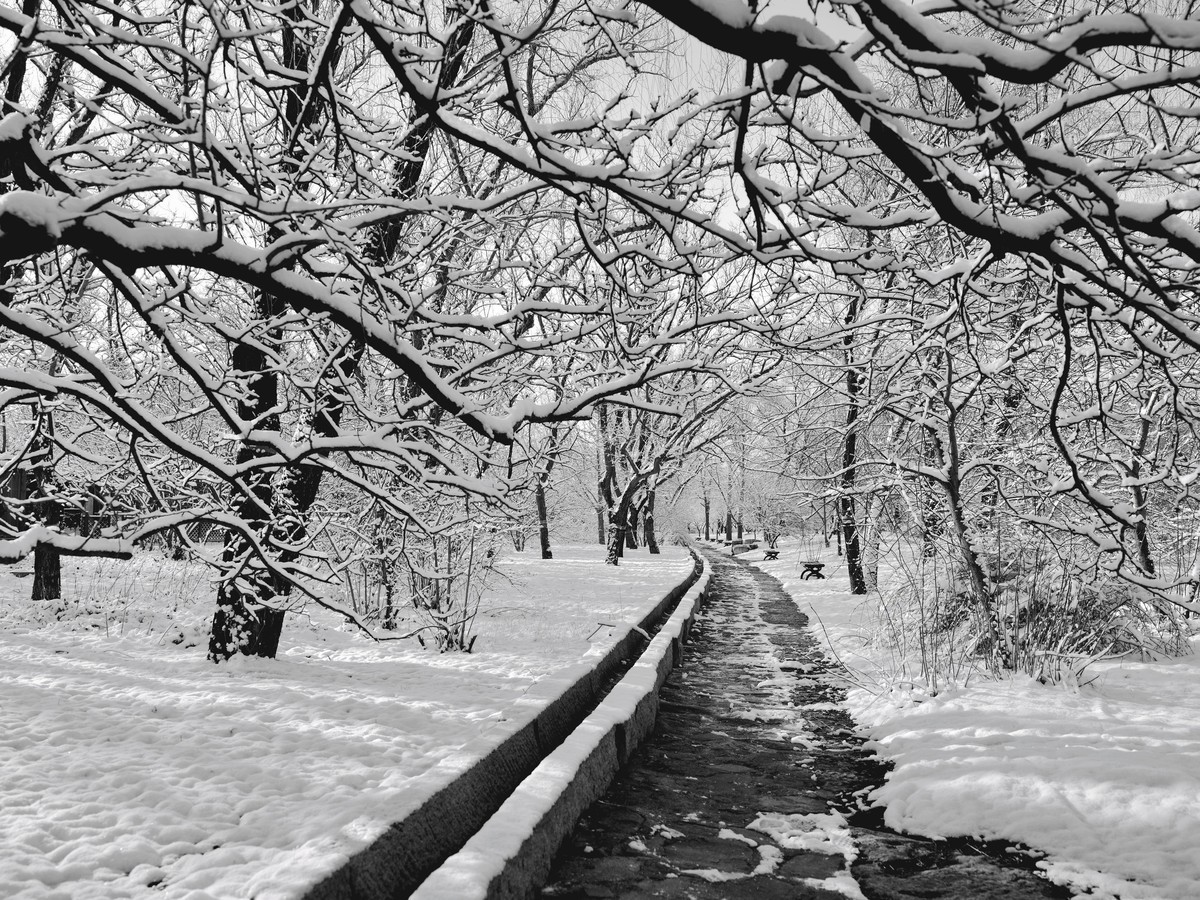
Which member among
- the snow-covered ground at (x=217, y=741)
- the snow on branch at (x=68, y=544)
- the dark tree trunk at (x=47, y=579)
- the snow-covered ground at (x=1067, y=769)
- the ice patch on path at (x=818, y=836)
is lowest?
the ice patch on path at (x=818, y=836)

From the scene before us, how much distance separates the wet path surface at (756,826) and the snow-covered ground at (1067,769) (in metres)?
0.21

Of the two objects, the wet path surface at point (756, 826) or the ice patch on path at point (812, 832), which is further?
the ice patch on path at point (812, 832)

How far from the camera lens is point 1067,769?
468cm

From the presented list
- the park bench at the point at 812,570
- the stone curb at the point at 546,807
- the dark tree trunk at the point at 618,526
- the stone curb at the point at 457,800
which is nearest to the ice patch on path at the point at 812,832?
the stone curb at the point at 546,807

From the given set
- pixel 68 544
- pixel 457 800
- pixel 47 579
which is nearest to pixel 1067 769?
pixel 457 800

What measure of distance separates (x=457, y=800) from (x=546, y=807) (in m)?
0.52

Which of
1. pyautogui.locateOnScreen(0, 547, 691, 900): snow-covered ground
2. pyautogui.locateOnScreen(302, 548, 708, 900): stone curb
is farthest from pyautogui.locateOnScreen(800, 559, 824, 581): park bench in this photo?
pyautogui.locateOnScreen(302, 548, 708, 900): stone curb

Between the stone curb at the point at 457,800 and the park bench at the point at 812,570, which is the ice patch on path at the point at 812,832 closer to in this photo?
the stone curb at the point at 457,800

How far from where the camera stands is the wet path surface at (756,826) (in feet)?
12.4

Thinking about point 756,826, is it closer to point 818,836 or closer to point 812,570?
point 818,836

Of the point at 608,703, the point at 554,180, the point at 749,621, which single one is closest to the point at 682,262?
the point at 554,180

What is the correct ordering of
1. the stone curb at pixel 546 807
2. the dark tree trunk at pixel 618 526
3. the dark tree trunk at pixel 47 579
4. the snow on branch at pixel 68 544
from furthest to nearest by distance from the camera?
the dark tree trunk at pixel 618 526 < the dark tree trunk at pixel 47 579 < the snow on branch at pixel 68 544 < the stone curb at pixel 546 807

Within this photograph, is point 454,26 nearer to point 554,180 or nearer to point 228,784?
point 554,180

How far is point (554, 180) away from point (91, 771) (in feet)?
13.0
